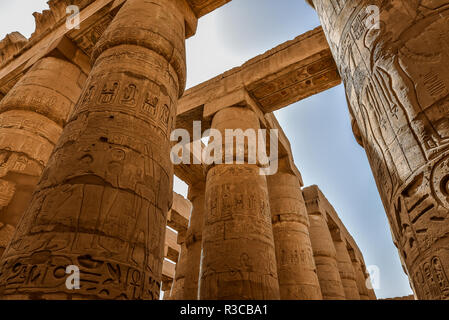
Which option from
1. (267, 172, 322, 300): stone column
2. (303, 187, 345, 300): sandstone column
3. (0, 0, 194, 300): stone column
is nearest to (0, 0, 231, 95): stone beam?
(0, 0, 194, 300): stone column

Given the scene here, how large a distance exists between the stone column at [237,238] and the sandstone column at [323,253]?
498 centimetres

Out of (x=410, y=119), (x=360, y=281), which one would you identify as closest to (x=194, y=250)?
(x=410, y=119)

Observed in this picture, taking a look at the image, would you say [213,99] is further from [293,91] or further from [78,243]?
[78,243]

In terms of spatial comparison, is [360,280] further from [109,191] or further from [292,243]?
[109,191]

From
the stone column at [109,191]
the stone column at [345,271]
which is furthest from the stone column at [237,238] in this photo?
the stone column at [345,271]

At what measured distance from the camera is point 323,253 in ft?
31.2

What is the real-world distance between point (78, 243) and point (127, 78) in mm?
1839

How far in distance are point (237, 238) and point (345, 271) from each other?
325 inches

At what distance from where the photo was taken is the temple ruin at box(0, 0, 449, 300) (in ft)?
5.13

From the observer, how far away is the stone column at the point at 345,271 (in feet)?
34.7

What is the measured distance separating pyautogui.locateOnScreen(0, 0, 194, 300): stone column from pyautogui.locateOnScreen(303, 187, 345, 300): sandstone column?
786 centimetres

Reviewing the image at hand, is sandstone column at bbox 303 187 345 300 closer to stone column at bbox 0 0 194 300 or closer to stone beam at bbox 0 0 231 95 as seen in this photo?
stone beam at bbox 0 0 231 95

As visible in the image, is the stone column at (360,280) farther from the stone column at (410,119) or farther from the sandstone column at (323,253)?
the stone column at (410,119)
